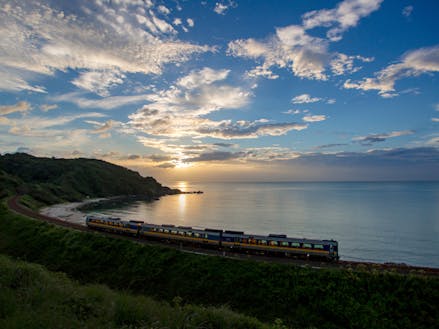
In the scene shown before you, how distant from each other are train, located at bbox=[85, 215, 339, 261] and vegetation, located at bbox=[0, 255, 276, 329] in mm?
23249

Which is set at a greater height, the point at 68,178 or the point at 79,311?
the point at 68,178

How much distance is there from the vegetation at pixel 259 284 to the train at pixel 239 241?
5027mm

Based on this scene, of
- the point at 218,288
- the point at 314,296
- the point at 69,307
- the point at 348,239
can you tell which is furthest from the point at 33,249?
the point at 348,239

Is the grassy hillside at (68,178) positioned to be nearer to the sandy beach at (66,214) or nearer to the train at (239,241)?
the sandy beach at (66,214)

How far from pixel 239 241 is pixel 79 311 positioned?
91.2 feet

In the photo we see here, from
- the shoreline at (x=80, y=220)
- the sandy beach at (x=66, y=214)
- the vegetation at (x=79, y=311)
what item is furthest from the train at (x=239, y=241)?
the sandy beach at (x=66, y=214)

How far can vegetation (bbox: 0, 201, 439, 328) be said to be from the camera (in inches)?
857

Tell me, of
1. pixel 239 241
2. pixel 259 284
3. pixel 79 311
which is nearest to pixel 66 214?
pixel 239 241

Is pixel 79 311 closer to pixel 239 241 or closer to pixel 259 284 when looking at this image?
pixel 259 284

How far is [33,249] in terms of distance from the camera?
38938mm

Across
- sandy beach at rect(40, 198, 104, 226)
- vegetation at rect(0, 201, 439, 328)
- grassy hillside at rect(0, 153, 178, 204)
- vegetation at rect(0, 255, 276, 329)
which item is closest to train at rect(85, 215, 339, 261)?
vegetation at rect(0, 201, 439, 328)

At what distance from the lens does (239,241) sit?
117 ft

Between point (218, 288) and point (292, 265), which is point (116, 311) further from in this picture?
point (292, 265)

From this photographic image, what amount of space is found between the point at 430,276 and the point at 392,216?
77.0 m
